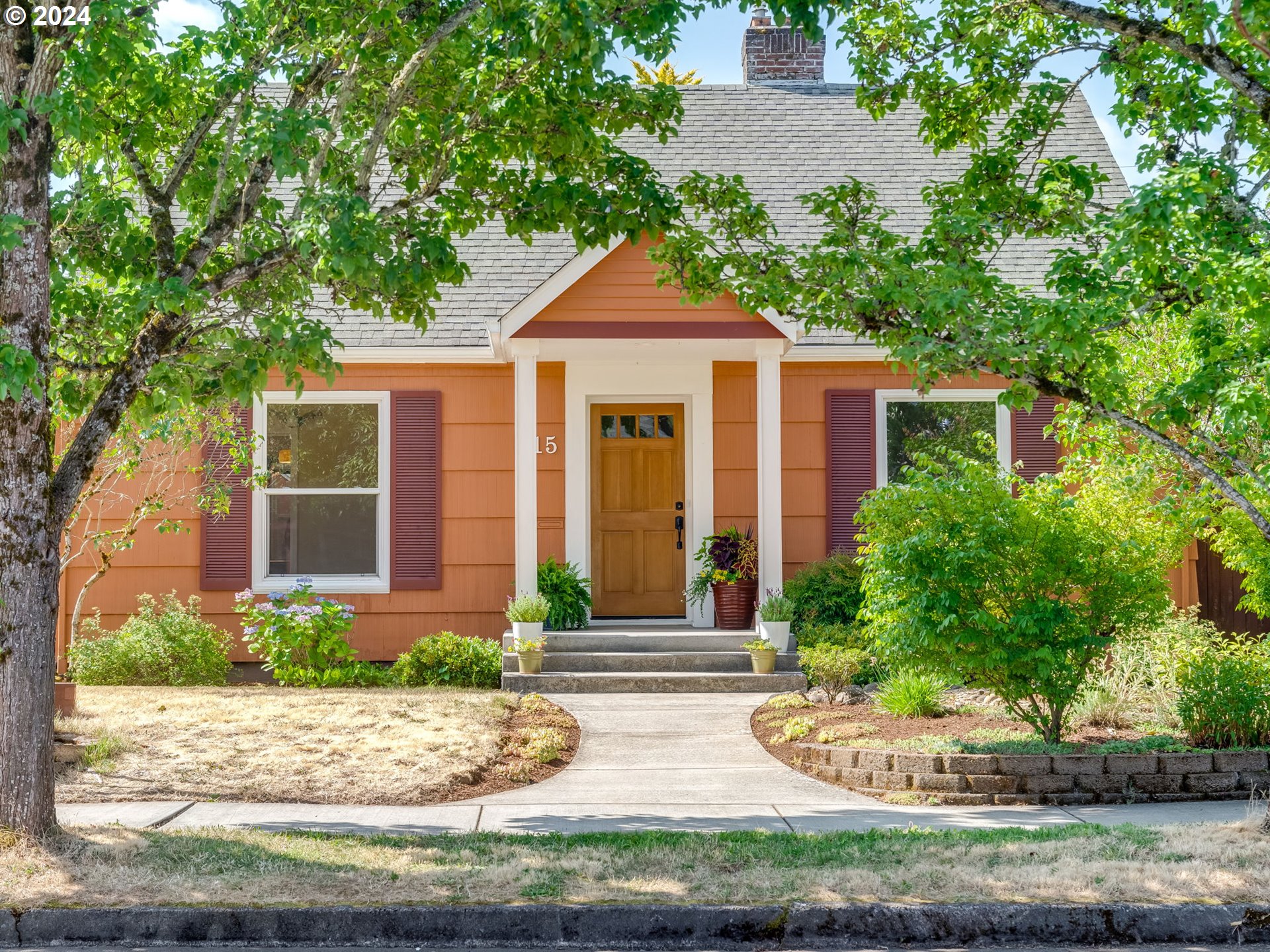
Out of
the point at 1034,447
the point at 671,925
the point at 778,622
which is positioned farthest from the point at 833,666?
the point at 671,925

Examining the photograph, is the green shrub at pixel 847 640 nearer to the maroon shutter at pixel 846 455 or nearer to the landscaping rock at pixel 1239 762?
the maroon shutter at pixel 846 455

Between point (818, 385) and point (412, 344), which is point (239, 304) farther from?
point (818, 385)

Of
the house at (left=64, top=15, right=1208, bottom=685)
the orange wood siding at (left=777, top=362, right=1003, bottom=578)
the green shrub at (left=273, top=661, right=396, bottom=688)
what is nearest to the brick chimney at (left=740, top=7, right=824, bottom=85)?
the house at (left=64, top=15, right=1208, bottom=685)

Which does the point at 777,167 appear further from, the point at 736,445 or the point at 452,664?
the point at 452,664

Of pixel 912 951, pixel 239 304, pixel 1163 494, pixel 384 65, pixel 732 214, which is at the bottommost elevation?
pixel 912 951

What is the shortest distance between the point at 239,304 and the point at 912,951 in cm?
498

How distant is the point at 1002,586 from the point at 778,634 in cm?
320

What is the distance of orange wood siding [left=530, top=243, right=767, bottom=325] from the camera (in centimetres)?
1091

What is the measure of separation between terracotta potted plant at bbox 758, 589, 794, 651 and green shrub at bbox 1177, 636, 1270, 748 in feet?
12.1

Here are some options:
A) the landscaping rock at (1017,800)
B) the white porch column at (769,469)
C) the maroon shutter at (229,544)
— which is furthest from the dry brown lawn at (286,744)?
the landscaping rock at (1017,800)

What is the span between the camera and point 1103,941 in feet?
15.7

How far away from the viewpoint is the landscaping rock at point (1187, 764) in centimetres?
716

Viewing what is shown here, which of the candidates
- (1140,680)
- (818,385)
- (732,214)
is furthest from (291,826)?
(818,385)

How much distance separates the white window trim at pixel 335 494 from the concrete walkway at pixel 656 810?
15.3 feet
